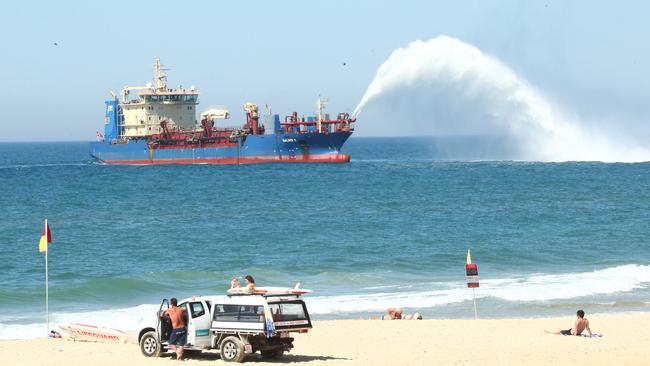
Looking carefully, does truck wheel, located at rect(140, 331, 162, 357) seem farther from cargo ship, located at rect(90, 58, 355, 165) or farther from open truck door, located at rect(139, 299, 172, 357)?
cargo ship, located at rect(90, 58, 355, 165)

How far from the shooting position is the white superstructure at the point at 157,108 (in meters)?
105

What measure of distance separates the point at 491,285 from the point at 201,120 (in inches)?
2926

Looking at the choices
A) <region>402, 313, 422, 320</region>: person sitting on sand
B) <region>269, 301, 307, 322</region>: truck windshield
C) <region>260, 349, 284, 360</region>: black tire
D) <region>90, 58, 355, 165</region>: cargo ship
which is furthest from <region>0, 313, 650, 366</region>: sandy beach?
<region>90, 58, 355, 165</region>: cargo ship

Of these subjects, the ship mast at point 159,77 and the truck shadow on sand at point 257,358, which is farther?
the ship mast at point 159,77

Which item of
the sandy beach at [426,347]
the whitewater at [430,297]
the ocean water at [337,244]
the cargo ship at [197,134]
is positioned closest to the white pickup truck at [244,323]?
the sandy beach at [426,347]

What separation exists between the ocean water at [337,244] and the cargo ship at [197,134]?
16336mm

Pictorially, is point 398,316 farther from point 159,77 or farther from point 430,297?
point 159,77

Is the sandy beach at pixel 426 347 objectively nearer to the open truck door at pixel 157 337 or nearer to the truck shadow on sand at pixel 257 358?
the truck shadow on sand at pixel 257 358

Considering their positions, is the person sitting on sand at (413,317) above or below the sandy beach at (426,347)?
below

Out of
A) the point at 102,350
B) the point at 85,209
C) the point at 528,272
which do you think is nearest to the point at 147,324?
the point at 102,350

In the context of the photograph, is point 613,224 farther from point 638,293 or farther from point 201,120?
point 201,120

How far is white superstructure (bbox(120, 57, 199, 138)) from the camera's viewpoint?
105375mm

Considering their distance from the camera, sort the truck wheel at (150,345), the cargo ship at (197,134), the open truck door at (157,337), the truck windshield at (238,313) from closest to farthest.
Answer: the truck windshield at (238,313) → the open truck door at (157,337) → the truck wheel at (150,345) → the cargo ship at (197,134)

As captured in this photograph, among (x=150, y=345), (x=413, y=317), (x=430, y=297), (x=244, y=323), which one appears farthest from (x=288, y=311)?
(x=430, y=297)
